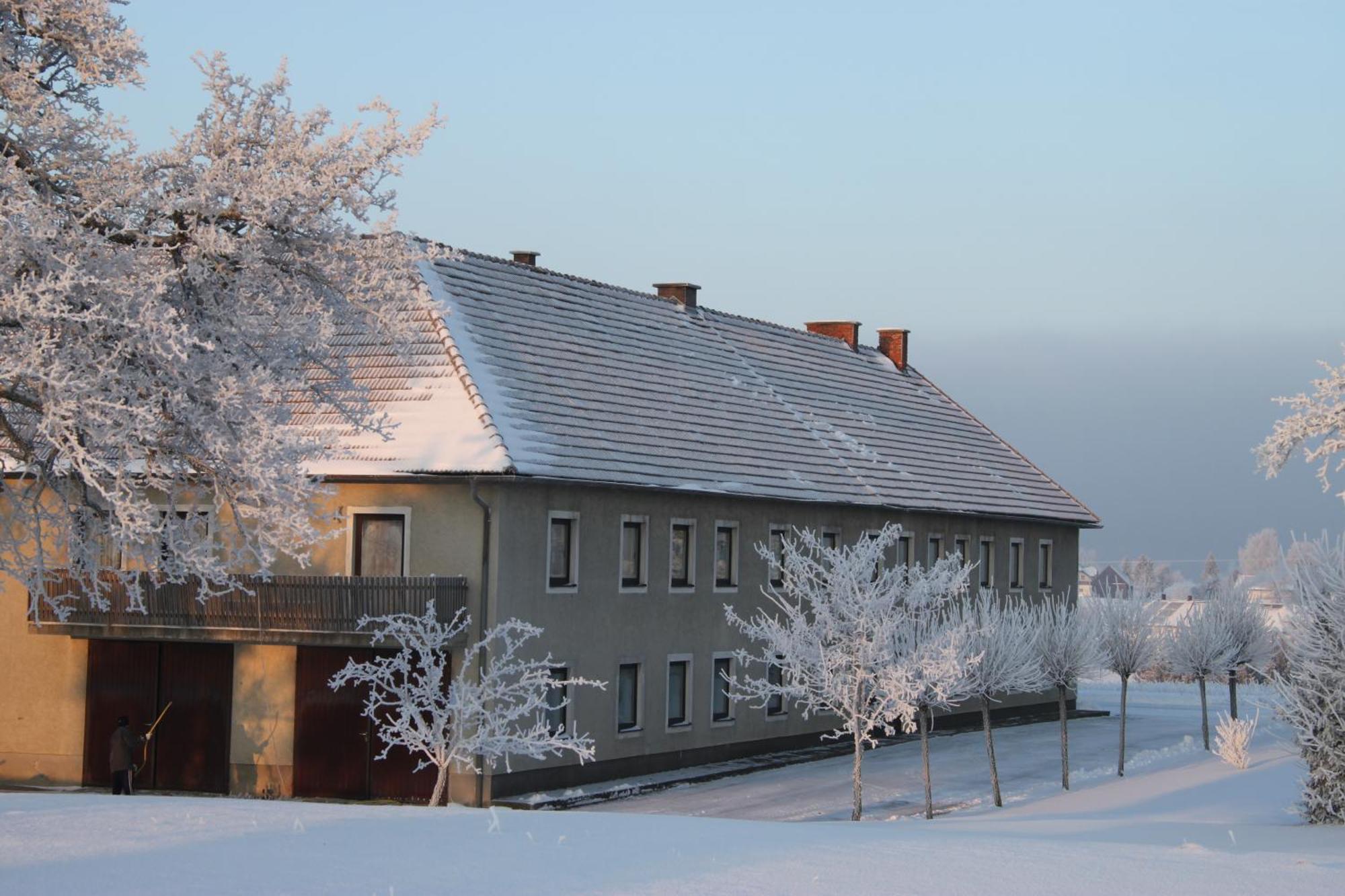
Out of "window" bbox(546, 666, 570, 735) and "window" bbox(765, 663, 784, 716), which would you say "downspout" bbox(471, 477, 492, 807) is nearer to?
"window" bbox(546, 666, 570, 735)

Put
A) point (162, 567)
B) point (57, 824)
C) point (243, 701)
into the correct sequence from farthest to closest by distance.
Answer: point (243, 701), point (162, 567), point (57, 824)

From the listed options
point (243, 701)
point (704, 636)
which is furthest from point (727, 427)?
point (243, 701)

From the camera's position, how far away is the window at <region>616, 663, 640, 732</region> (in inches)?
1208

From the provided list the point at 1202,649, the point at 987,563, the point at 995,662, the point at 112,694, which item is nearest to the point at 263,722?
the point at 112,694

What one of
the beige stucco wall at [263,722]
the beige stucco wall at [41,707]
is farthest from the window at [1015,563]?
the beige stucco wall at [41,707]

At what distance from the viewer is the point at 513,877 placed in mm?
13141

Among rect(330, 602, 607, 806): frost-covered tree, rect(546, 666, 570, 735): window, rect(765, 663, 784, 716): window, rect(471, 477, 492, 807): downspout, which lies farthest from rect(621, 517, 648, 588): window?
rect(765, 663, 784, 716): window

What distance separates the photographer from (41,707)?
98.3 feet

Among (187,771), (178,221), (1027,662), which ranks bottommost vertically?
(187,771)

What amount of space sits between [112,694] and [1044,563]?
94.4ft

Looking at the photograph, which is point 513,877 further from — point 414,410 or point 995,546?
point 995,546

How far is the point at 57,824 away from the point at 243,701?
1323 cm

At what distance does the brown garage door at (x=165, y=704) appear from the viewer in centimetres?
2880

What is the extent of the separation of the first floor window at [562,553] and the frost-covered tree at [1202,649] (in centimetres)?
1673
